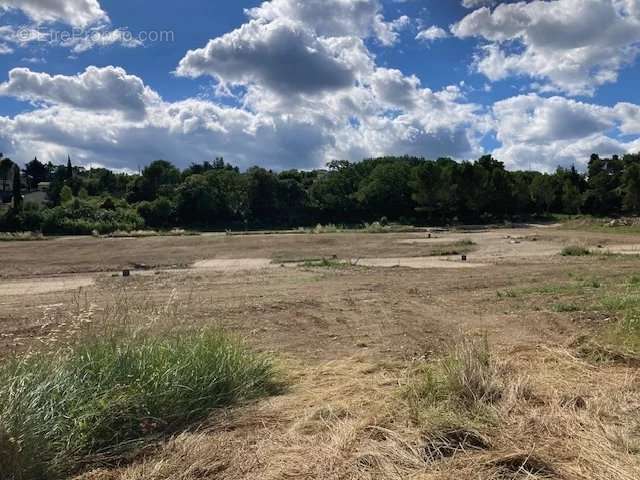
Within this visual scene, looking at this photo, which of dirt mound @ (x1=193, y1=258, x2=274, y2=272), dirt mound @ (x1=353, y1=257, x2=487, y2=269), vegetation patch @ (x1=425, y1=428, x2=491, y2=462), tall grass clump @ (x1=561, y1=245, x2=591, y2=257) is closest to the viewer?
vegetation patch @ (x1=425, y1=428, x2=491, y2=462)

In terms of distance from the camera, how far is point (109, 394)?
438 centimetres

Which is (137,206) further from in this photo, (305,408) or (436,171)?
(305,408)

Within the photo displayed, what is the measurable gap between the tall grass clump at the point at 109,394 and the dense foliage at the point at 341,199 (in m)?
59.2

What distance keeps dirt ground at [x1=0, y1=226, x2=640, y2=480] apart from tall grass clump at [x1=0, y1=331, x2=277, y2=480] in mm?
263

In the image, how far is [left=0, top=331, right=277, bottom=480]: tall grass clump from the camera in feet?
11.8

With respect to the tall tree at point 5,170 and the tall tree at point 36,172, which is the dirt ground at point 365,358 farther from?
the tall tree at point 36,172

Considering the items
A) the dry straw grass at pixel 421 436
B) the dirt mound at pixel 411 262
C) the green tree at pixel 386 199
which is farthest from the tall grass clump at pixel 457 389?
the green tree at pixel 386 199

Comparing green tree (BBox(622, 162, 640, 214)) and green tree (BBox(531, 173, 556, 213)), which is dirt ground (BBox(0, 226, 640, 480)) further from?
green tree (BBox(531, 173, 556, 213))

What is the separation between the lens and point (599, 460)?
3662 mm

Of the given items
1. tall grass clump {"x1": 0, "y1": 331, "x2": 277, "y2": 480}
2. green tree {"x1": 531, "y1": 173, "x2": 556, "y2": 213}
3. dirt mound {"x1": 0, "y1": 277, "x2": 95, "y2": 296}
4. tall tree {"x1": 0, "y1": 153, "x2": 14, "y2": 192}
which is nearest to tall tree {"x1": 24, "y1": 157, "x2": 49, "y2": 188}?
tall tree {"x1": 0, "y1": 153, "x2": 14, "y2": 192}

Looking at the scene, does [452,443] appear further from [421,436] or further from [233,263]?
[233,263]

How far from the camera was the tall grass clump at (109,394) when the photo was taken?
3.61 m

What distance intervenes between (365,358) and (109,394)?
3.22 metres

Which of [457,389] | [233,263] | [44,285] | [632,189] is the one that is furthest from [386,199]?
[457,389]
